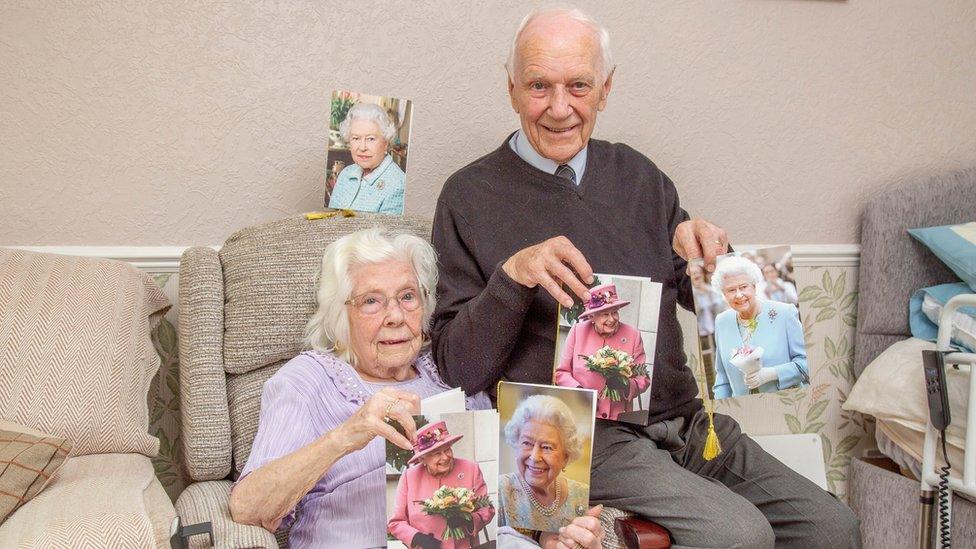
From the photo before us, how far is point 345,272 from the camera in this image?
1587mm

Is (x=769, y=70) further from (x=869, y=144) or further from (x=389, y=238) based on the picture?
(x=389, y=238)

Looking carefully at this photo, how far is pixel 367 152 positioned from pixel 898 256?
144cm

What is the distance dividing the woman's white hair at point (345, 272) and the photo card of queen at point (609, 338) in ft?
1.05

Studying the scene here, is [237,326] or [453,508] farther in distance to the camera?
[237,326]

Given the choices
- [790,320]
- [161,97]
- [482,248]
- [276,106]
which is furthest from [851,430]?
[161,97]

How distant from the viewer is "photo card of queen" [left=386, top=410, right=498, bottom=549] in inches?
50.0

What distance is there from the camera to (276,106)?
6.39 ft

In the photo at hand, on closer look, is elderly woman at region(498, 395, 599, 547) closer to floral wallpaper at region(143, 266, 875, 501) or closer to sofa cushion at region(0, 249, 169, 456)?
sofa cushion at region(0, 249, 169, 456)

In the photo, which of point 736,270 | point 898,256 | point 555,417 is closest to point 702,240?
point 736,270

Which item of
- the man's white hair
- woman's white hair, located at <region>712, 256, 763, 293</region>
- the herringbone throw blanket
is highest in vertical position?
the man's white hair

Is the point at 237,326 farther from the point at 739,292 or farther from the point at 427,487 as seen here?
the point at 739,292

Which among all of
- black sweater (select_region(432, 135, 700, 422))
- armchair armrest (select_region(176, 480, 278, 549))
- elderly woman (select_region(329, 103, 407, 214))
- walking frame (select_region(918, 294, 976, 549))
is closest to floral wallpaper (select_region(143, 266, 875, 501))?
walking frame (select_region(918, 294, 976, 549))

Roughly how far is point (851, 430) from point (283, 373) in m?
1.68

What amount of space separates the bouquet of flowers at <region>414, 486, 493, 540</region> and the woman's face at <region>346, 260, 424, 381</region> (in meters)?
0.35
